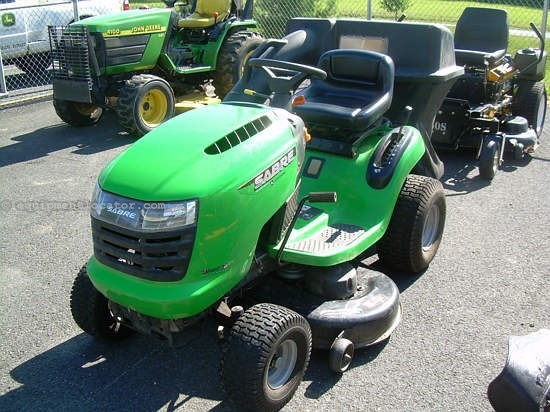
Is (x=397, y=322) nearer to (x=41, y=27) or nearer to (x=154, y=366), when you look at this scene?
(x=154, y=366)

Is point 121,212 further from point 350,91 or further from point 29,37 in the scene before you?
point 29,37

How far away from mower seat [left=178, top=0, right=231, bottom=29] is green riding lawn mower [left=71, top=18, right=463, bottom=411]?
14.4 ft

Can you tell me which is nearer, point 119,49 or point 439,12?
point 119,49

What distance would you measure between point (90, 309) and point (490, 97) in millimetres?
4794

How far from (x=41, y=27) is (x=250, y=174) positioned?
30.6ft

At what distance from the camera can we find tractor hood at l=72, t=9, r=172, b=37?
24.7 feet

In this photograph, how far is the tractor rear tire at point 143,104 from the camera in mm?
7289

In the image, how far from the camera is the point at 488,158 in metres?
5.98

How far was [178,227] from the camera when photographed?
2746 millimetres

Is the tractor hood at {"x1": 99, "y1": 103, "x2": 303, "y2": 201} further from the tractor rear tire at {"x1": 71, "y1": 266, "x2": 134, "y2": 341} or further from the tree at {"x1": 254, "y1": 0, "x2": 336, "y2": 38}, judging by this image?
the tree at {"x1": 254, "y1": 0, "x2": 336, "y2": 38}

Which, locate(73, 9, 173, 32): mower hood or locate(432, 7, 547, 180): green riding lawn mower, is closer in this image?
locate(432, 7, 547, 180): green riding lawn mower

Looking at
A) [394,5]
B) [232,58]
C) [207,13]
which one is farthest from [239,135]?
[394,5]

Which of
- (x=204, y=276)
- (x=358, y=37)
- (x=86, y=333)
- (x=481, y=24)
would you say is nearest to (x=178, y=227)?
(x=204, y=276)

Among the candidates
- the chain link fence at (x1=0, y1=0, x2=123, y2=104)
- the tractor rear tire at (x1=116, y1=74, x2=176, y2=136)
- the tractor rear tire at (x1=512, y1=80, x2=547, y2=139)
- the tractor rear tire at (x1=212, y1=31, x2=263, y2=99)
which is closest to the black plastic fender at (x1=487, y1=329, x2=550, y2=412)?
the tractor rear tire at (x1=512, y1=80, x2=547, y2=139)
